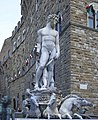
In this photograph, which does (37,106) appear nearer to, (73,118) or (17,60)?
(73,118)

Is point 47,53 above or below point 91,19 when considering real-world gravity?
below

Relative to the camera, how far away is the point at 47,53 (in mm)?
10141

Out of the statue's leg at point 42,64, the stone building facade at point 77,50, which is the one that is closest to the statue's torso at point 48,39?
the statue's leg at point 42,64

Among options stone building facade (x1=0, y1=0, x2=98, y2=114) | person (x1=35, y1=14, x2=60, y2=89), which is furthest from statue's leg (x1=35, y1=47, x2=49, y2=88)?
stone building facade (x1=0, y1=0, x2=98, y2=114)

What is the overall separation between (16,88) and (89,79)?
17254mm

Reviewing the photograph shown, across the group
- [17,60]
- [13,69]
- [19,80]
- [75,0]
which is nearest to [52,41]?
[75,0]

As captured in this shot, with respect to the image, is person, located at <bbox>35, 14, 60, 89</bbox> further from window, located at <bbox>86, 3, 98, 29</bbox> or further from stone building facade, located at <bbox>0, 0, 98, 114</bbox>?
window, located at <bbox>86, 3, 98, 29</bbox>

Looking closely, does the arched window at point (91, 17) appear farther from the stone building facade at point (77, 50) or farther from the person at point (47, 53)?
the person at point (47, 53)

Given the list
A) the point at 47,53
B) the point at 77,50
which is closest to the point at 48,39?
the point at 47,53

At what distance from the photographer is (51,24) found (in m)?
10.2

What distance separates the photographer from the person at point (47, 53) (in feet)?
32.6

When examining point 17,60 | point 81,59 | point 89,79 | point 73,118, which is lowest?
point 73,118

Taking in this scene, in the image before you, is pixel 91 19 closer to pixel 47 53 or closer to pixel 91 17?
pixel 91 17

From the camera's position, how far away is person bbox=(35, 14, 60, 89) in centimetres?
995
